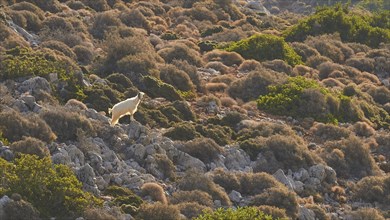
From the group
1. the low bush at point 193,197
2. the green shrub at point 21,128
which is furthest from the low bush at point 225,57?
the low bush at point 193,197

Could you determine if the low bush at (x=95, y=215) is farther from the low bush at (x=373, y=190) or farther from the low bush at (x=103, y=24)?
the low bush at (x=103, y=24)

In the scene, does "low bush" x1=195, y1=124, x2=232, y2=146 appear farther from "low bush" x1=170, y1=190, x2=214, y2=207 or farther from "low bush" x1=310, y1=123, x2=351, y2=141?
"low bush" x1=170, y1=190, x2=214, y2=207

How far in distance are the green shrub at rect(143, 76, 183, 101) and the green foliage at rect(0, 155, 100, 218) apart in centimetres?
1029

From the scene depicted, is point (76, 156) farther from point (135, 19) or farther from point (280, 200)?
point (135, 19)

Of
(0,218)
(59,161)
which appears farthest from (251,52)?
(0,218)

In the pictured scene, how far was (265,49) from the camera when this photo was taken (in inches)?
1419

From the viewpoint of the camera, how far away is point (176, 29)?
39.9 meters

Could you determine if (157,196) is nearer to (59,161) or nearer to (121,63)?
(59,161)

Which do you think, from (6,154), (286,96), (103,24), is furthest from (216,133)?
(103,24)

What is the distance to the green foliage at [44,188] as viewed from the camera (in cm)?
1475

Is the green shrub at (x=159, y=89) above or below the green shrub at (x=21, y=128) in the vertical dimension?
below

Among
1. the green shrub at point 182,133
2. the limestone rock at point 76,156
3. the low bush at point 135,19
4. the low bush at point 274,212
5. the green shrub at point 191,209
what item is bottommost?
the low bush at point 135,19

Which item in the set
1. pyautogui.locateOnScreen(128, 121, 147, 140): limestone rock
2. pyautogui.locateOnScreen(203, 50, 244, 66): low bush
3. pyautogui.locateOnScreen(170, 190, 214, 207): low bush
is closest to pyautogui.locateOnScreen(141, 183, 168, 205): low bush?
pyautogui.locateOnScreen(170, 190, 214, 207): low bush

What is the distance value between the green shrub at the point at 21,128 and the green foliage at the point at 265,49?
18.2 m
